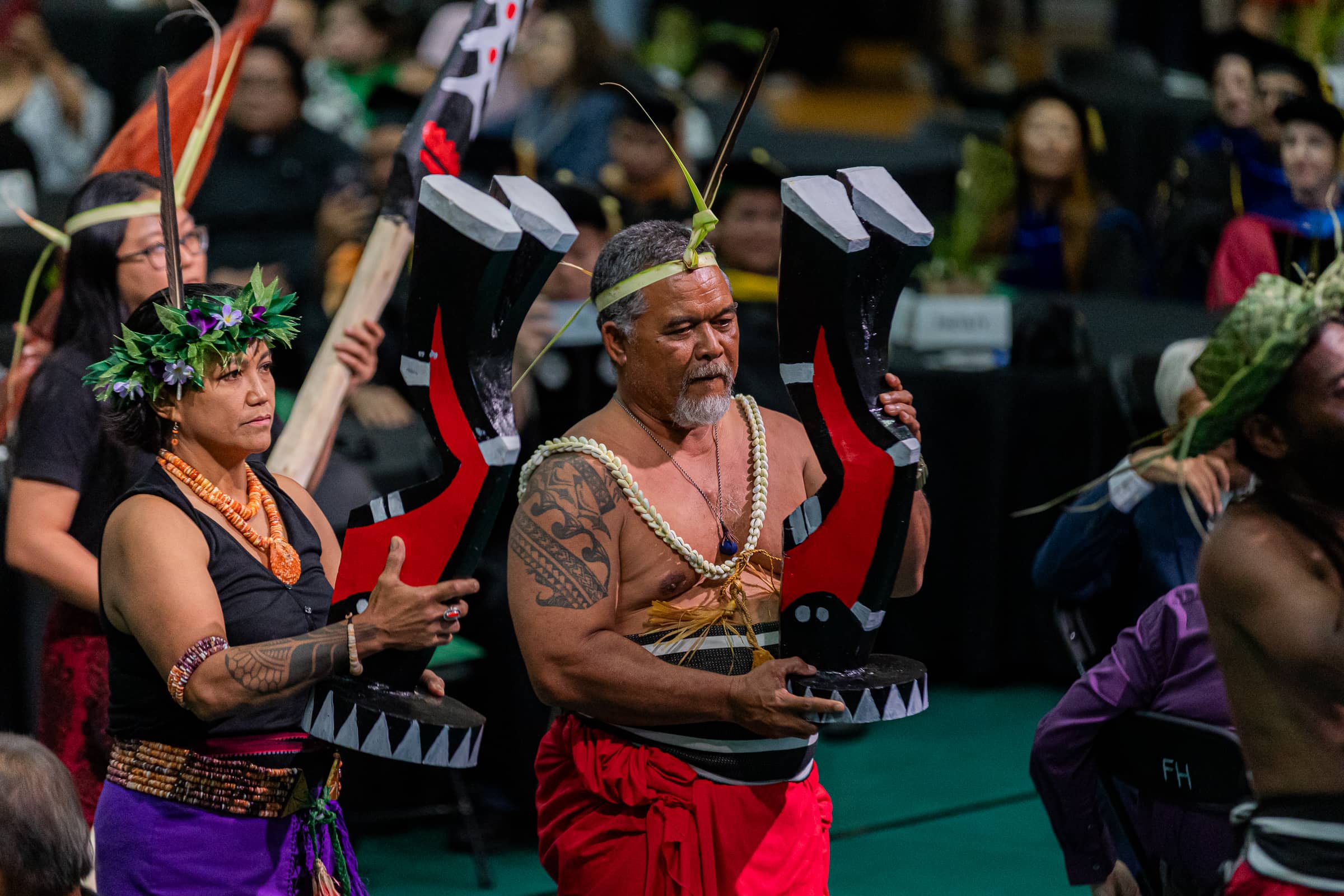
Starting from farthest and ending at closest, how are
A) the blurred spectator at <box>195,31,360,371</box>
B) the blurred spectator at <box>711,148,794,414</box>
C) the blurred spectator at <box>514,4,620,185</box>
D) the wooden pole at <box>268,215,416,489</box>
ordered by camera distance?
the blurred spectator at <box>514,4,620,185</box> → the blurred spectator at <box>195,31,360,371</box> → the blurred spectator at <box>711,148,794,414</box> → the wooden pole at <box>268,215,416,489</box>

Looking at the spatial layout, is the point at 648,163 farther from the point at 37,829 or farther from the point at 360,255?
the point at 37,829

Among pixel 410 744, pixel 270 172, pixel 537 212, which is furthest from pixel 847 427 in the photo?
pixel 270 172

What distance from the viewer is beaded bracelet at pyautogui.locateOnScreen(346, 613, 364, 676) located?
255 cm

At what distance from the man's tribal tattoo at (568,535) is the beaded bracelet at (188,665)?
1.68 feet

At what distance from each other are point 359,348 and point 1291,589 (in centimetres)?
227

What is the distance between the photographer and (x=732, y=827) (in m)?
2.84

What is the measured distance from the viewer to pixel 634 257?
9.36 ft

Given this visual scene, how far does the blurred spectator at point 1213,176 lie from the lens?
21.9 ft

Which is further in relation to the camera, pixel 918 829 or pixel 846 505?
pixel 918 829

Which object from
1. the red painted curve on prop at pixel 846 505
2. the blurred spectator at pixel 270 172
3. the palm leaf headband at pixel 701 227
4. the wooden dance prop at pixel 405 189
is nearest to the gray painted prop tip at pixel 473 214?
the palm leaf headband at pixel 701 227

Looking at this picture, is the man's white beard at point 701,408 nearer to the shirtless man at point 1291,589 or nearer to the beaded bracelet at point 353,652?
the beaded bracelet at point 353,652

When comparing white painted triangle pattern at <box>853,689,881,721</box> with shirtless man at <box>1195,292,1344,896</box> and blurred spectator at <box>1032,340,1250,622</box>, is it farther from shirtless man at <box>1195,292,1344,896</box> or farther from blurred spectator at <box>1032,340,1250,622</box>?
blurred spectator at <box>1032,340,1250,622</box>

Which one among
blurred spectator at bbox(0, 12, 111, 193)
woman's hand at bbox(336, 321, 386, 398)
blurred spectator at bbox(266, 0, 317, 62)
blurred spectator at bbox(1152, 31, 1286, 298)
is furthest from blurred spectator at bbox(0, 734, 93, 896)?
blurred spectator at bbox(0, 12, 111, 193)

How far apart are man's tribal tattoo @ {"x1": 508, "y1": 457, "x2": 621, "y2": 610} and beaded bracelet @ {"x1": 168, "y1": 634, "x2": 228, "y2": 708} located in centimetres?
51
